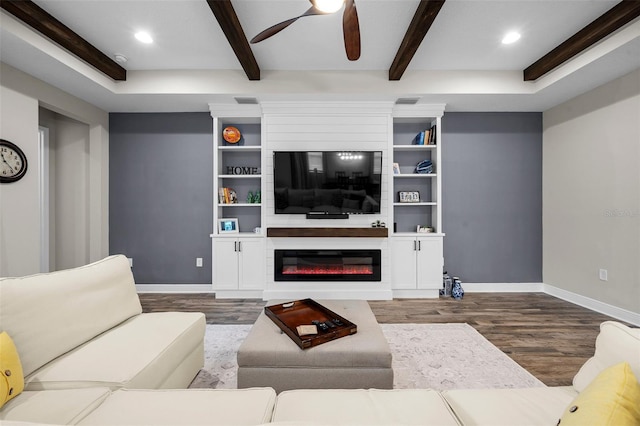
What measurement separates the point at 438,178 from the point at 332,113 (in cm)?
172

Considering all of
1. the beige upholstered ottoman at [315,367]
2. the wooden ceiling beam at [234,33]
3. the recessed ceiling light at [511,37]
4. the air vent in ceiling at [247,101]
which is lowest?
the beige upholstered ottoman at [315,367]

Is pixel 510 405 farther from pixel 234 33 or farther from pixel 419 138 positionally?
pixel 419 138

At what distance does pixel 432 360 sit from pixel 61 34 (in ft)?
14.3

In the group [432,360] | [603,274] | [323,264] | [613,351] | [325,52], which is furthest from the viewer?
[323,264]

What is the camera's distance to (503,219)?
4.11 meters

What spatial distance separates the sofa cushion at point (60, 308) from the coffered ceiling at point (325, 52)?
2136mm

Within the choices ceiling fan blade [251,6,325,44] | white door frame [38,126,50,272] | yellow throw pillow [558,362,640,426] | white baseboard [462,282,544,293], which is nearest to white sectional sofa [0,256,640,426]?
yellow throw pillow [558,362,640,426]

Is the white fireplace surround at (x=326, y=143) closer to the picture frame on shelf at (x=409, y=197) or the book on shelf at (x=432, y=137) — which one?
the picture frame on shelf at (x=409, y=197)

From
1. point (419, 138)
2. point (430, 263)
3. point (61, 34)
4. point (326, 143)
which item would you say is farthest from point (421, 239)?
point (61, 34)

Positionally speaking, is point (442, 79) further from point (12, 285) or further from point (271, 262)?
point (12, 285)

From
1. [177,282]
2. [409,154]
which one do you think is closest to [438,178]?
[409,154]

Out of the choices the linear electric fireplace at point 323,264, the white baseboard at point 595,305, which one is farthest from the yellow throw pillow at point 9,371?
the white baseboard at point 595,305

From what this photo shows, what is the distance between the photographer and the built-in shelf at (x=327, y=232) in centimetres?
369

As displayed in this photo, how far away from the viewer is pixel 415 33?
2.50 metres
